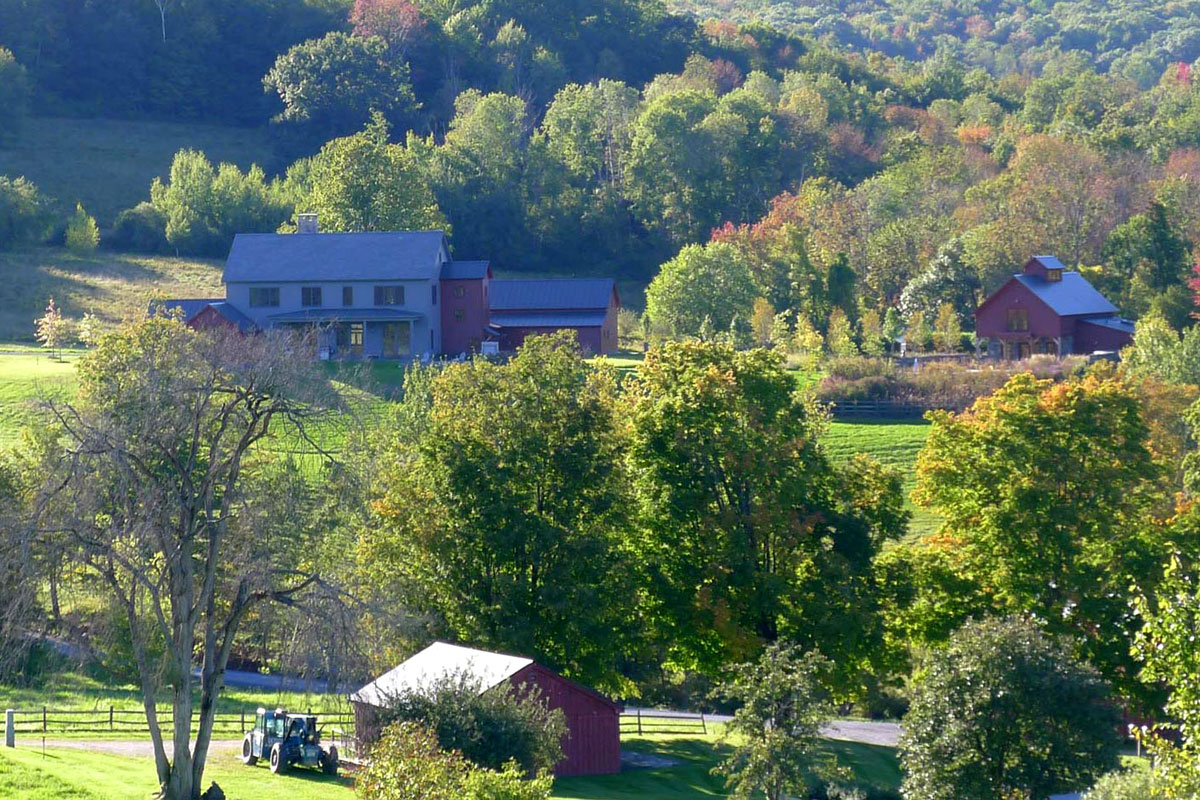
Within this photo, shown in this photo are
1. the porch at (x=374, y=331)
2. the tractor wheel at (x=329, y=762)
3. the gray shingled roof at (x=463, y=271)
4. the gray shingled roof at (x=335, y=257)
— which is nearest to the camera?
the tractor wheel at (x=329, y=762)

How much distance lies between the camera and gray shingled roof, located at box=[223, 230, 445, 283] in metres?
80.7

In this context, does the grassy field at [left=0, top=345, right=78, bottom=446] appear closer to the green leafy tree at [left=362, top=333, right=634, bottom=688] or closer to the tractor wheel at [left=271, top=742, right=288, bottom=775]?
the green leafy tree at [left=362, top=333, right=634, bottom=688]

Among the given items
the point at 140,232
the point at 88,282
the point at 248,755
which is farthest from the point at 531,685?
the point at 140,232

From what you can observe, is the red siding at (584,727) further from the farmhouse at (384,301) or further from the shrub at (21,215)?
the shrub at (21,215)

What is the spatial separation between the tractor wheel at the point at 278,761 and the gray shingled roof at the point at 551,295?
53006 millimetres

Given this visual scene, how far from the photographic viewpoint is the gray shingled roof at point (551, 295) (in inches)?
3346

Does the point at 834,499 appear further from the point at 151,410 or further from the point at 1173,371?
the point at 1173,371

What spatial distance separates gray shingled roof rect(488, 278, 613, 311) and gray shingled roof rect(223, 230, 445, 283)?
13.4ft

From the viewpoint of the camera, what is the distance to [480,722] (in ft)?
93.8

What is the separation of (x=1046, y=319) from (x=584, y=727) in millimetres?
50696

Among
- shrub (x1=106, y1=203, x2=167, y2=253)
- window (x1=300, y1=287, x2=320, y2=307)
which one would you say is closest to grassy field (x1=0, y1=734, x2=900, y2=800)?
window (x1=300, y1=287, x2=320, y2=307)

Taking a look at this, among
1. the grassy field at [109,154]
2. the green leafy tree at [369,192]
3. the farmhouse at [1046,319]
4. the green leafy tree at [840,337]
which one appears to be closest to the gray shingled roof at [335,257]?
the green leafy tree at [369,192]

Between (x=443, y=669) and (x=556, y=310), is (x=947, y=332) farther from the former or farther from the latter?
(x=443, y=669)

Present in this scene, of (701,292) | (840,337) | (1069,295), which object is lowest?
(840,337)
